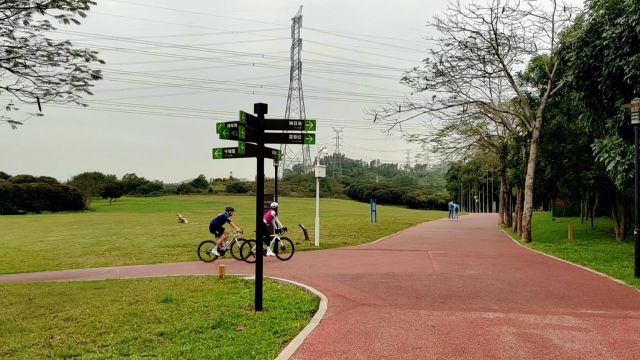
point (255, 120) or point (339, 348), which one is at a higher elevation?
point (255, 120)

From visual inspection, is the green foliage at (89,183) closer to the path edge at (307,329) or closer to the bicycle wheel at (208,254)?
the bicycle wheel at (208,254)

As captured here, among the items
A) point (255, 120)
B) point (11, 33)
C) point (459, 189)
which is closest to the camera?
point (255, 120)

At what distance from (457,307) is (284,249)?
862 cm

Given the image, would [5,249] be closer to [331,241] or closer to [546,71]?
[331,241]

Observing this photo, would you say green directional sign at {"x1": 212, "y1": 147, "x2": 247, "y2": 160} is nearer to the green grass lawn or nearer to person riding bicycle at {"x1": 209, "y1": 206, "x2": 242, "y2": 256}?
the green grass lawn

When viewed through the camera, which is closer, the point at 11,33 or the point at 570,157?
the point at 11,33

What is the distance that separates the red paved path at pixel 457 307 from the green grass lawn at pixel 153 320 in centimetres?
67

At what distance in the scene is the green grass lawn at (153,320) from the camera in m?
6.21

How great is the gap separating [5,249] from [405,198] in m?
74.5

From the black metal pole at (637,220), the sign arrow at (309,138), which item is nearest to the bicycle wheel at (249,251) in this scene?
the sign arrow at (309,138)

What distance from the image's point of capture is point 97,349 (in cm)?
635

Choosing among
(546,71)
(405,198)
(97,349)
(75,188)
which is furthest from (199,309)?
(405,198)

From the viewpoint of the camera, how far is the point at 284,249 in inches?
642

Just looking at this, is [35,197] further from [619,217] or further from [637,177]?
[637,177]
